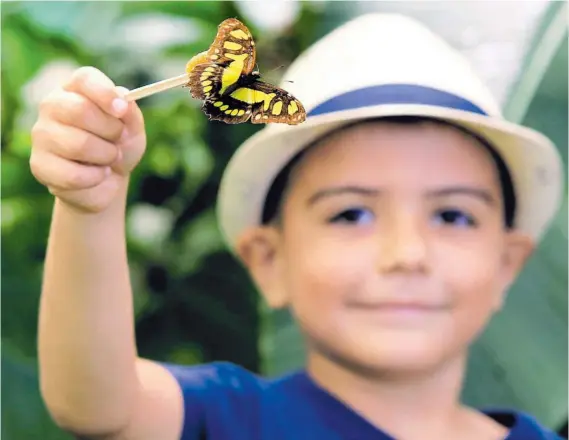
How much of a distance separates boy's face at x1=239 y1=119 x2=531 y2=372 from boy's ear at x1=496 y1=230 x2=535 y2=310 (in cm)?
7

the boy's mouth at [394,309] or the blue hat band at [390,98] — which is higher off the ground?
the blue hat band at [390,98]

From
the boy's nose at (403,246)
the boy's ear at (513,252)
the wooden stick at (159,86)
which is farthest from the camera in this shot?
the boy's ear at (513,252)

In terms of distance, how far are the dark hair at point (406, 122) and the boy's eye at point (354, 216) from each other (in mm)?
65

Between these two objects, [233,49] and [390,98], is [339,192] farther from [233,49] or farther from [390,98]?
[233,49]

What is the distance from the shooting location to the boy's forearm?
0.52 metres

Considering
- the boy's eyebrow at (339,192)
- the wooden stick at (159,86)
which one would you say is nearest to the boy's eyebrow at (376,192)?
the boy's eyebrow at (339,192)

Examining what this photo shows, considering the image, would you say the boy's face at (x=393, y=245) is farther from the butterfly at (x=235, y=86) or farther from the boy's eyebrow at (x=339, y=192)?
the butterfly at (x=235, y=86)

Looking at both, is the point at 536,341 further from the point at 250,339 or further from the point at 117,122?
the point at 117,122

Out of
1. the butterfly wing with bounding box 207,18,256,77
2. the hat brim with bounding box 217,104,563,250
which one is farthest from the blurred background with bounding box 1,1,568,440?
the butterfly wing with bounding box 207,18,256,77

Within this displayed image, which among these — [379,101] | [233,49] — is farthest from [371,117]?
[233,49]

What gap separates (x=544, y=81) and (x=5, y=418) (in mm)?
698

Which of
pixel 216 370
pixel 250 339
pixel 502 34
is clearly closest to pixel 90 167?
pixel 216 370

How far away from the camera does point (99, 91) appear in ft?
1.47

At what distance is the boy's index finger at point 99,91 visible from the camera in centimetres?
45
